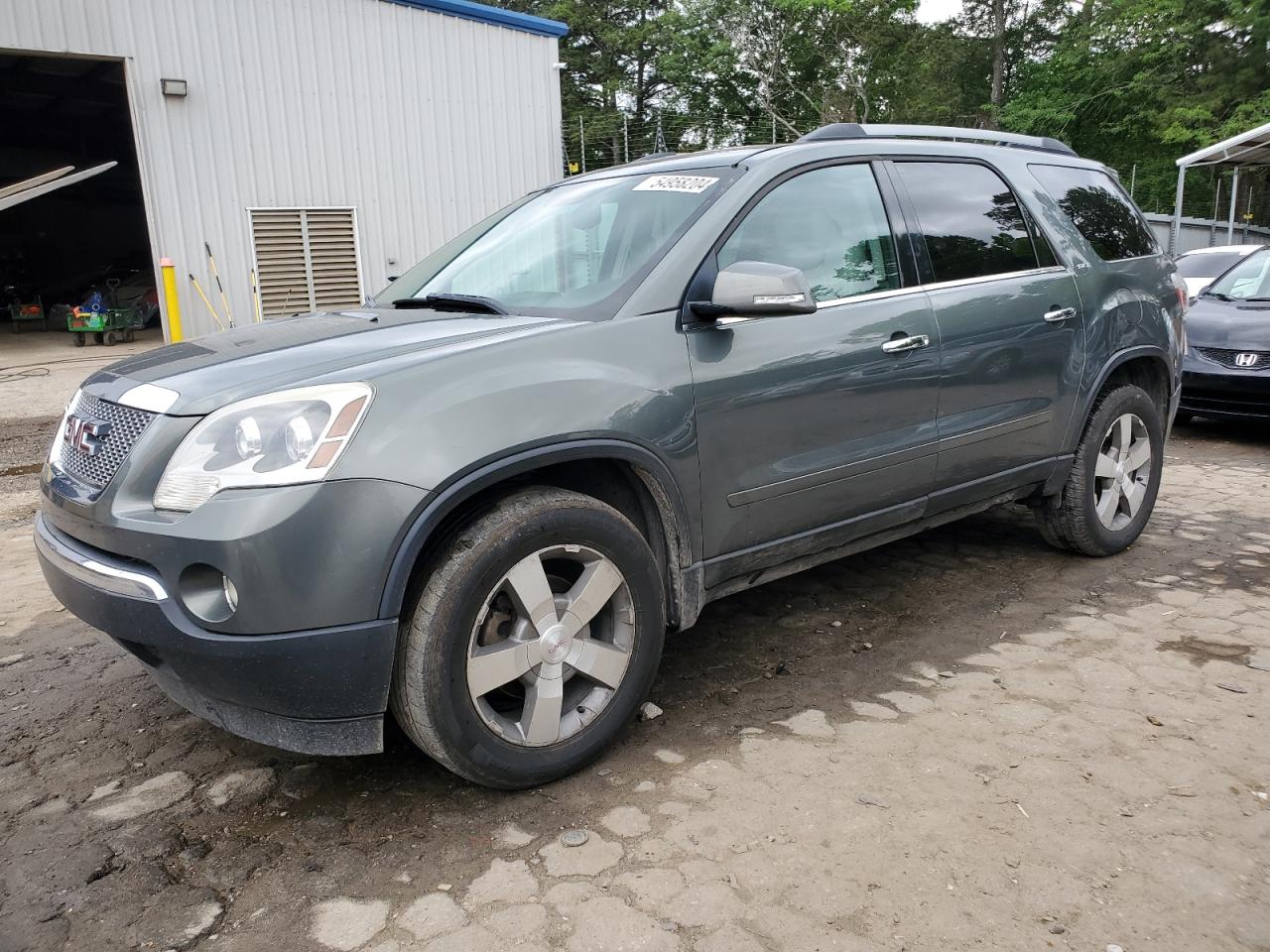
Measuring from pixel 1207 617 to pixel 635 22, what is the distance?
118 ft

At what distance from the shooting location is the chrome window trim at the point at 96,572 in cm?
218

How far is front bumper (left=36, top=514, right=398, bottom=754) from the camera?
2123 millimetres

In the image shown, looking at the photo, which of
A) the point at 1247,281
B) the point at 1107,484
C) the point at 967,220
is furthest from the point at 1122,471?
the point at 1247,281

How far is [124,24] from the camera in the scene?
428 inches

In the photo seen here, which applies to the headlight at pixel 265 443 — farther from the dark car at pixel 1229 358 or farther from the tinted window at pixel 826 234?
the dark car at pixel 1229 358

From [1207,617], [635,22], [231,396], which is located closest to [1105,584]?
[1207,617]

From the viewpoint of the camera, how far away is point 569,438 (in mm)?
2434

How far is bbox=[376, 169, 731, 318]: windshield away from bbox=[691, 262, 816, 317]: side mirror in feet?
0.84

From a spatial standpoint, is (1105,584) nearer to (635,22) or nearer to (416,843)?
(416,843)

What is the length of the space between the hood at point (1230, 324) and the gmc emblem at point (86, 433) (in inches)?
295

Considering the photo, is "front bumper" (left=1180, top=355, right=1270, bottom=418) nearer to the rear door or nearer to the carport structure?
the rear door

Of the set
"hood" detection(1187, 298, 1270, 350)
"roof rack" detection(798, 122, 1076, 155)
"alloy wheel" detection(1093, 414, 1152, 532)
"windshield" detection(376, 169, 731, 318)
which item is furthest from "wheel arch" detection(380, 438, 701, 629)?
"hood" detection(1187, 298, 1270, 350)

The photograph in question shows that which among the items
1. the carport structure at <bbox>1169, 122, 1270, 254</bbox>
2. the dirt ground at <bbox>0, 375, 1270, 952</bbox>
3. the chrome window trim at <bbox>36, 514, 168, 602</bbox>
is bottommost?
the dirt ground at <bbox>0, 375, 1270, 952</bbox>

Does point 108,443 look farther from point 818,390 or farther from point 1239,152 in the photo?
point 1239,152
